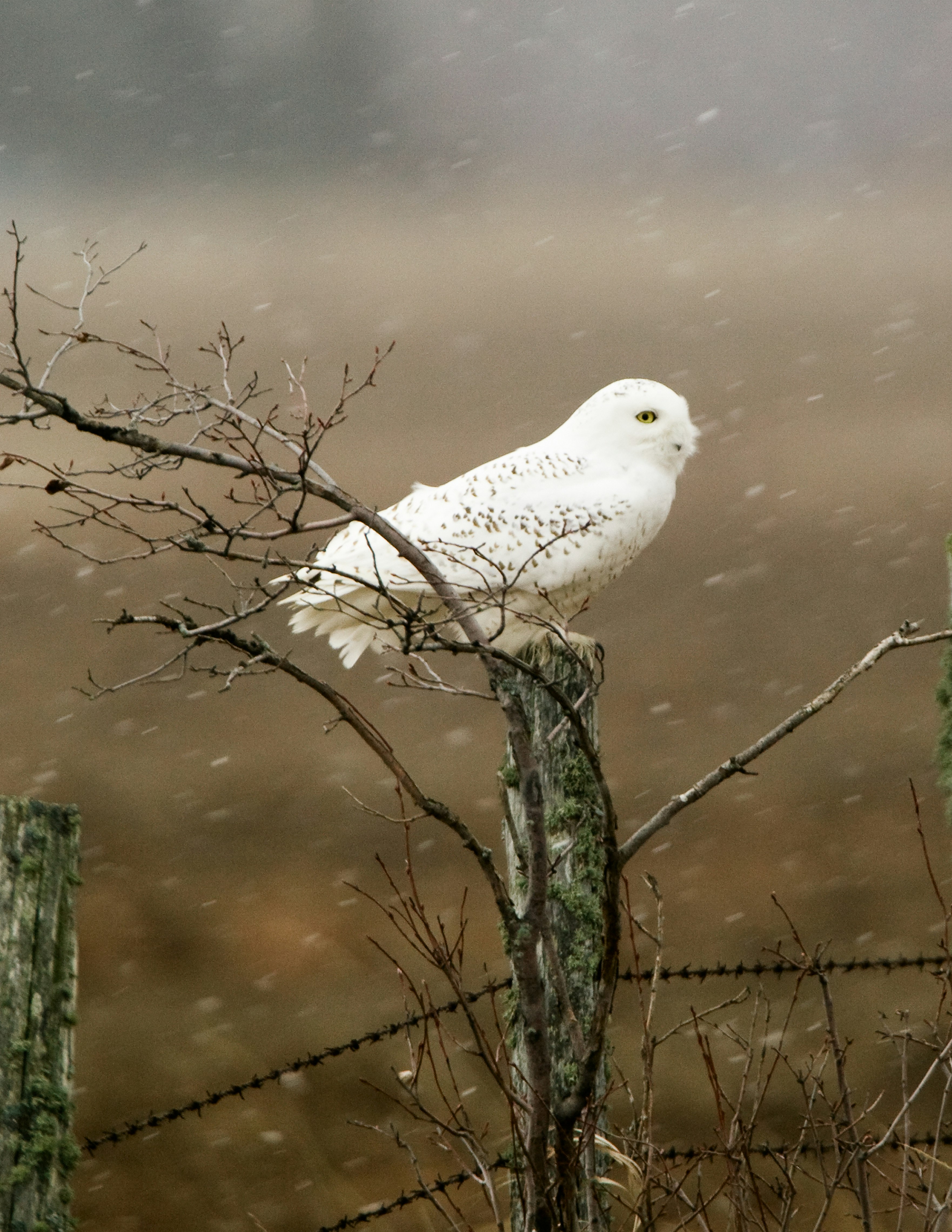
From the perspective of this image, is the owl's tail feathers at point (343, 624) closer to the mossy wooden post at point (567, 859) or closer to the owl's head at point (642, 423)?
the mossy wooden post at point (567, 859)

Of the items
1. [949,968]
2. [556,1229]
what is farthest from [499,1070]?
[949,968]

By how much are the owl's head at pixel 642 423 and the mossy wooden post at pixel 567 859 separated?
0.54m

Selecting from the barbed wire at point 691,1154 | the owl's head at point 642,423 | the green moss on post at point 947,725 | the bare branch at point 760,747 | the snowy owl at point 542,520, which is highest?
the owl's head at point 642,423

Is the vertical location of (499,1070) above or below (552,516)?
below

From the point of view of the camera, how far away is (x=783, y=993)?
3.80 m

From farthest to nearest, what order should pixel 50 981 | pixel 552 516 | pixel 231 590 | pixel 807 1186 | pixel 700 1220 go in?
pixel 231 590 < pixel 807 1186 < pixel 552 516 < pixel 50 981 < pixel 700 1220

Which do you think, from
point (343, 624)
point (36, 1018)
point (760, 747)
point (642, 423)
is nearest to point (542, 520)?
point (642, 423)

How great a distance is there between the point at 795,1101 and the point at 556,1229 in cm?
298

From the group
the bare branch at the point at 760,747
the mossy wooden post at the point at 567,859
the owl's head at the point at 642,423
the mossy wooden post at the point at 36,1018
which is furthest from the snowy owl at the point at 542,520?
the bare branch at the point at 760,747

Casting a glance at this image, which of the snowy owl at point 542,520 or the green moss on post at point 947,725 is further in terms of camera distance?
the green moss on post at point 947,725

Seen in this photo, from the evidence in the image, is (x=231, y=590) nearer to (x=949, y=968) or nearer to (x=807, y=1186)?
(x=807, y=1186)

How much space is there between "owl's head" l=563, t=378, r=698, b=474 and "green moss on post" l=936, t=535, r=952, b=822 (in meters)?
0.61

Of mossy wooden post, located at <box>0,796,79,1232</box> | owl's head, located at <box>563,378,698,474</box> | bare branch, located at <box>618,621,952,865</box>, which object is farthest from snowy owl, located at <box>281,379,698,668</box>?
bare branch, located at <box>618,621,952,865</box>

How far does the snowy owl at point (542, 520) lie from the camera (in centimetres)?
203
